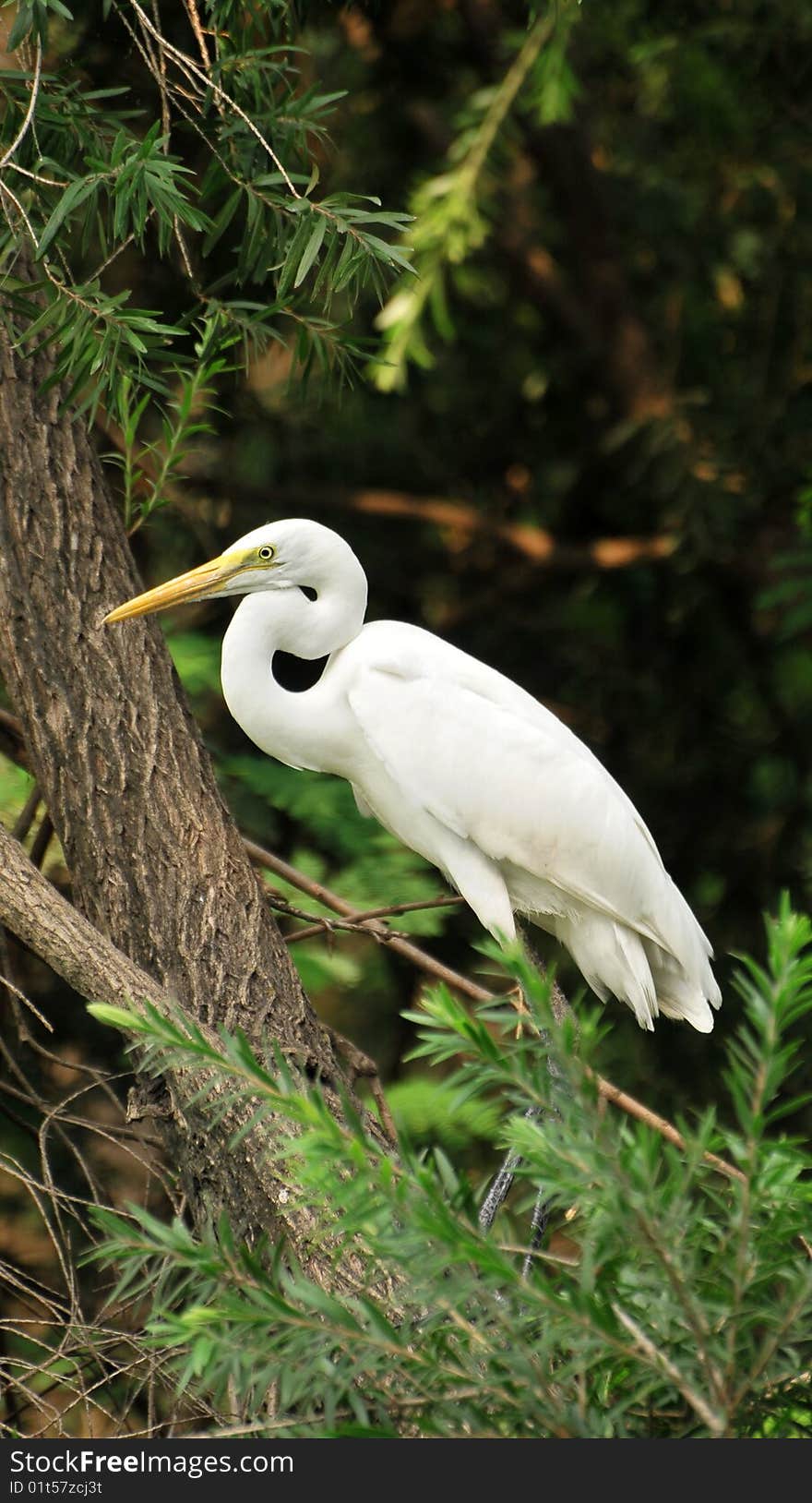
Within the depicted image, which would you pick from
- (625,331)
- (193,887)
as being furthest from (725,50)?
(193,887)

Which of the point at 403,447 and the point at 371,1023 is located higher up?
the point at 403,447

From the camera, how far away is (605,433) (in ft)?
13.4

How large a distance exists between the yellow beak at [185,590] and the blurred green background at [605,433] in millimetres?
1120

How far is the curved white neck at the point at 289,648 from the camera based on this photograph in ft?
6.20

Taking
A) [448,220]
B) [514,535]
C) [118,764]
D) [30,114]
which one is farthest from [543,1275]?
[514,535]

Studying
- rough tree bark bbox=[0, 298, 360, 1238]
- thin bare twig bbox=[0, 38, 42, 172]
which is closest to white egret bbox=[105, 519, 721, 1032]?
rough tree bark bbox=[0, 298, 360, 1238]

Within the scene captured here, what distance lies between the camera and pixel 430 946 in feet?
10.9

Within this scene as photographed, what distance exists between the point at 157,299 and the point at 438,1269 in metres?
2.30

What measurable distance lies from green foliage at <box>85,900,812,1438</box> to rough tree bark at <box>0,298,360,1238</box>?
0.62 meters

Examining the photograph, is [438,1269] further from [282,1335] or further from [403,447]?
[403,447]

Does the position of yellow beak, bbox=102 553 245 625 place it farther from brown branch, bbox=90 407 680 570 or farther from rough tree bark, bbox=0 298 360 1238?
brown branch, bbox=90 407 680 570

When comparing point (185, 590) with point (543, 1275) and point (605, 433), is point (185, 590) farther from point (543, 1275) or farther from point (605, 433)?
point (605, 433)

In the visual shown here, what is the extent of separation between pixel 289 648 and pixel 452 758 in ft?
0.88

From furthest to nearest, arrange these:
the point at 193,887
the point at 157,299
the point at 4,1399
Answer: the point at 157,299 < the point at 193,887 < the point at 4,1399
